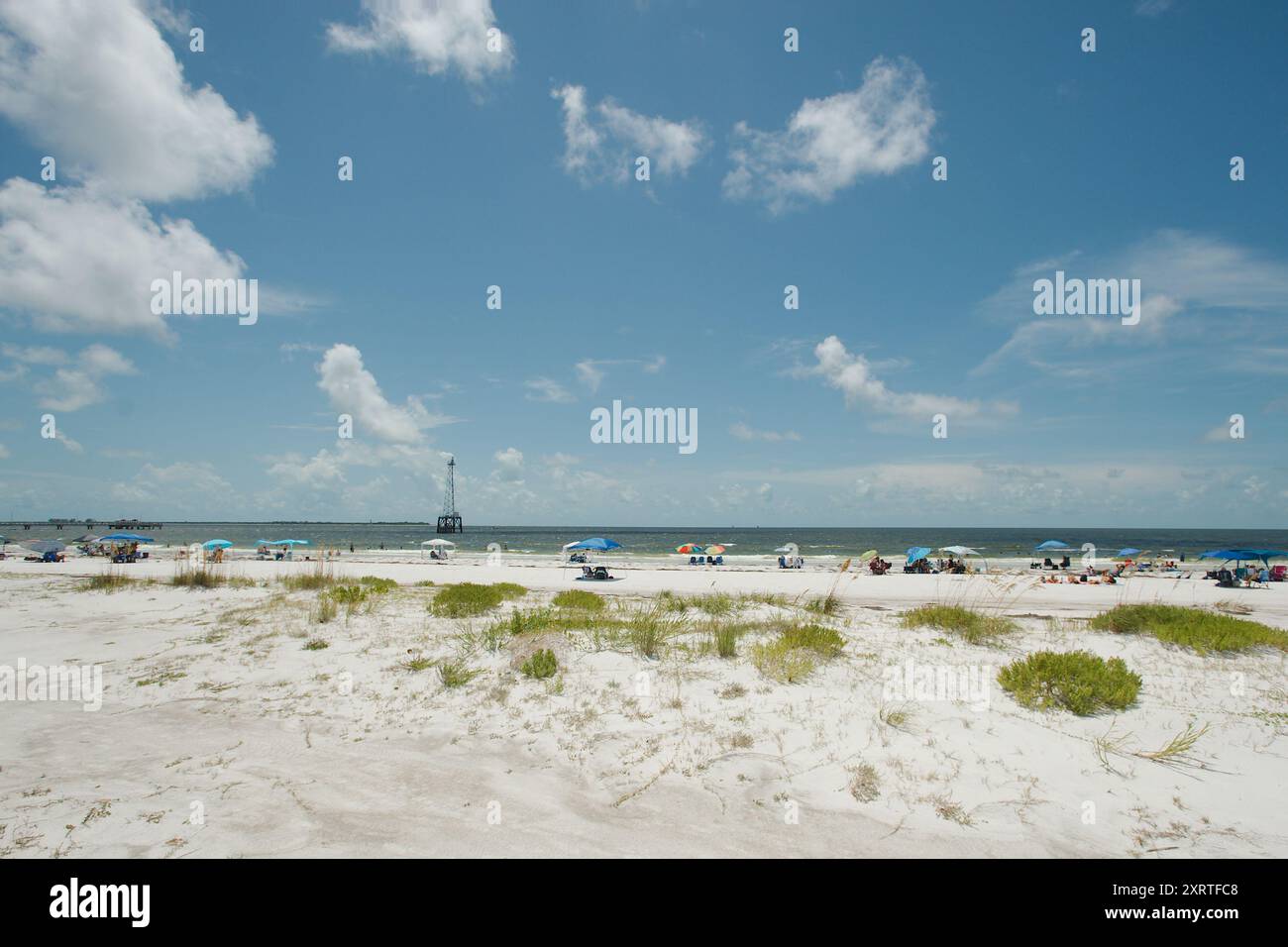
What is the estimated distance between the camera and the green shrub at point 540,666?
8227mm

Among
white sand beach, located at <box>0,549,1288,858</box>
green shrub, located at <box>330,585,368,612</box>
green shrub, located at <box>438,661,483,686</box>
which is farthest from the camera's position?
green shrub, located at <box>330,585,368,612</box>

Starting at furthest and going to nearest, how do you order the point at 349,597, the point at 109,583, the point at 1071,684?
the point at 109,583 → the point at 349,597 → the point at 1071,684

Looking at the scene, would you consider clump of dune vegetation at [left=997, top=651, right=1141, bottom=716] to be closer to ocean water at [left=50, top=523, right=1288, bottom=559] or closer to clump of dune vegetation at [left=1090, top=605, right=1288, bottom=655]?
clump of dune vegetation at [left=1090, top=605, right=1288, bottom=655]

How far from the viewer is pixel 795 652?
853 centimetres

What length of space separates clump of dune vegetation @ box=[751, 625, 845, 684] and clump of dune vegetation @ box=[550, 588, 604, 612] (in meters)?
5.53

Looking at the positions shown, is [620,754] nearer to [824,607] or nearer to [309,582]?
[824,607]

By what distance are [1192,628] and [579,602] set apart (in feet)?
40.5

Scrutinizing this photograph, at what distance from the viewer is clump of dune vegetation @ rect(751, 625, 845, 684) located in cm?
805

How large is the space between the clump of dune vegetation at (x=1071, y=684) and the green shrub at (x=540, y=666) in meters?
6.32

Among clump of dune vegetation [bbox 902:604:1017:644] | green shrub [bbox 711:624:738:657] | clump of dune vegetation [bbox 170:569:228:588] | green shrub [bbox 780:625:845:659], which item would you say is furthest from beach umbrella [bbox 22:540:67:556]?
clump of dune vegetation [bbox 902:604:1017:644]

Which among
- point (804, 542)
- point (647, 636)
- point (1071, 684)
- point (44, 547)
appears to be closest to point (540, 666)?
point (647, 636)
